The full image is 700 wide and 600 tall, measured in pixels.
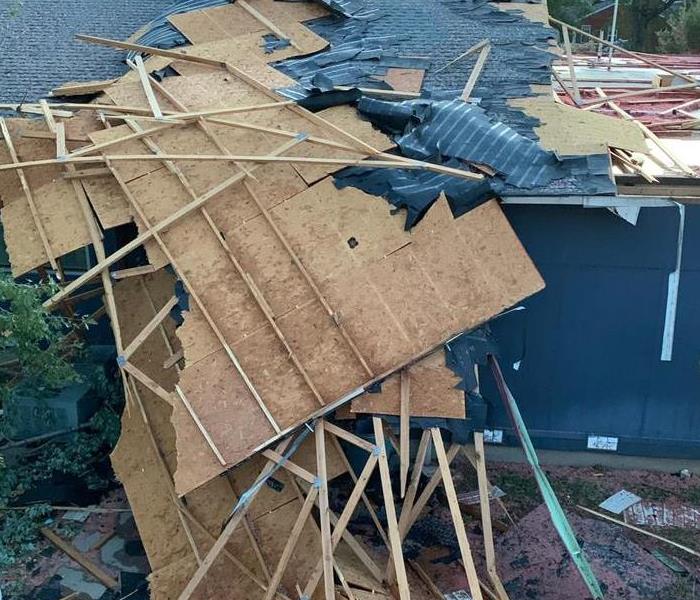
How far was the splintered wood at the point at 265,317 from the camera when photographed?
7.34m

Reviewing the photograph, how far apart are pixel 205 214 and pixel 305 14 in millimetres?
5201

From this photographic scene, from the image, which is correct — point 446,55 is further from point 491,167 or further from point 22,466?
point 22,466

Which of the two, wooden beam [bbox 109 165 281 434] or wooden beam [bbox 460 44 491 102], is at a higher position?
wooden beam [bbox 460 44 491 102]

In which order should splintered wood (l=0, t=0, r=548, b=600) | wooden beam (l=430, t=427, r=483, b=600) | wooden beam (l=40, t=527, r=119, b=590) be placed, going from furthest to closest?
wooden beam (l=40, t=527, r=119, b=590), splintered wood (l=0, t=0, r=548, b=600), wooden beam (l=430, t=427, r=483, b=600)

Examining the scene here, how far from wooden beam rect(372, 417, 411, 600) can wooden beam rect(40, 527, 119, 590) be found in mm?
2912

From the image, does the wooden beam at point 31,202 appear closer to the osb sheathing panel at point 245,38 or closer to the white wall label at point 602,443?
the osb sheathing panel at point 245,38

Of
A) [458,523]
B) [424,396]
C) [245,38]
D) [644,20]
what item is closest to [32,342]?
[424,396]

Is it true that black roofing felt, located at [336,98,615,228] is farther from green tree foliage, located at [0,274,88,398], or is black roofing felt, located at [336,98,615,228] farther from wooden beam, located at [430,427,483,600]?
green tree foliage, located at [0,274,88,398]

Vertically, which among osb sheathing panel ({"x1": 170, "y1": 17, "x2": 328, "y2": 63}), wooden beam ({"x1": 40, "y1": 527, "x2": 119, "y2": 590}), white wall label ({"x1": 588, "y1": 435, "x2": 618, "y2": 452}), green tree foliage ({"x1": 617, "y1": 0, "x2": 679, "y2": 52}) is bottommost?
green tree foliage ({"x1": 617, "y1": 0, "x2": 679, "y2": 52})

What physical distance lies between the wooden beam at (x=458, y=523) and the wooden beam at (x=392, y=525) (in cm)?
49

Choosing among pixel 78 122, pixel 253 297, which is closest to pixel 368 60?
pixel 78 122

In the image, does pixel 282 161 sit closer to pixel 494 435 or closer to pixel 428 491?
pixel 428 491

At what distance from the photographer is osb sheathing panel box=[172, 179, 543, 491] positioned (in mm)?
7422

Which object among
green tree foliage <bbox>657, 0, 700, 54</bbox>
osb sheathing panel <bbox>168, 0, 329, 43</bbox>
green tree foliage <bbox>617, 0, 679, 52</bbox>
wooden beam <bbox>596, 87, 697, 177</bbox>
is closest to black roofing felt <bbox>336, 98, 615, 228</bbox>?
wooden beam <bbox>596, 87, 697, 177</bbox>
